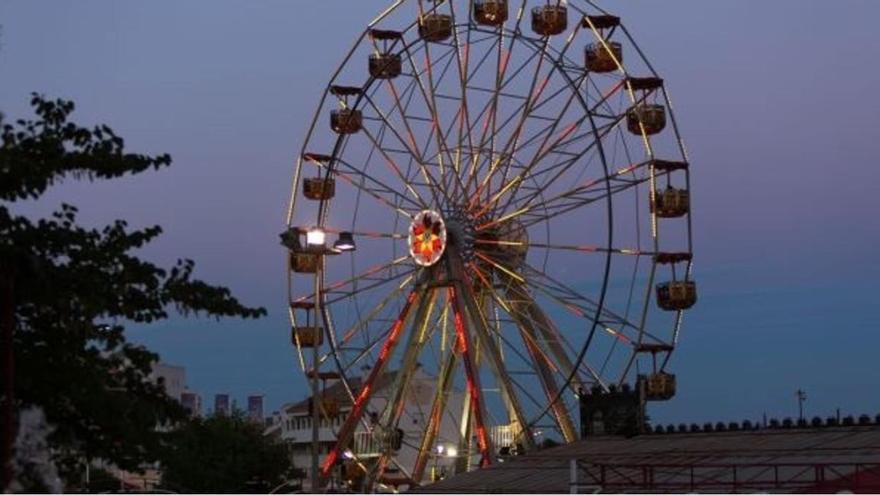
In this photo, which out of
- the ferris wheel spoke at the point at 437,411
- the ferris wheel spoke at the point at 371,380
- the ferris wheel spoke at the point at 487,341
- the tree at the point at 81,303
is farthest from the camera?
the ferris wheel spoke at the point at 371,380

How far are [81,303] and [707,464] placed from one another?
58.7ft

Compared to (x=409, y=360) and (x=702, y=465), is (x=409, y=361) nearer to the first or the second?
(x=409, y=360)

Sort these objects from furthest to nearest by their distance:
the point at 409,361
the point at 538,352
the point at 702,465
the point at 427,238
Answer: the point at 409,361
the point at 427,238
the point at 538,352
the point at 702,465

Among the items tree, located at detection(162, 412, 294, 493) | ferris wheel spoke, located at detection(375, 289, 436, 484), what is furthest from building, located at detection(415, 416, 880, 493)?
tree, located at detection(162, 412, 294, 493)

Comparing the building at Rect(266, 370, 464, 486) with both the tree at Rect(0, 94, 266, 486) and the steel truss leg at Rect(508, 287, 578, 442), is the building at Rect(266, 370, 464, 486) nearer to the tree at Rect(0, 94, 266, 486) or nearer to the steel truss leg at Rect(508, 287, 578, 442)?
the steel truss leg at Rect(508, 287, 578, 442)

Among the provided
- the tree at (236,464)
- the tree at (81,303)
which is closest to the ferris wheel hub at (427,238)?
the tree at (236,464)

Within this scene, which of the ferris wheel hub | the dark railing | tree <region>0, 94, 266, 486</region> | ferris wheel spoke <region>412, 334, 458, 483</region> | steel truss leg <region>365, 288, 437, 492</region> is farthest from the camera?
steel truss leg <region>365, 288, 437, 492</region>

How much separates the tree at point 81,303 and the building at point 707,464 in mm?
10853

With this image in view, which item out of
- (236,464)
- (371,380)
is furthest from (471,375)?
(236,464)

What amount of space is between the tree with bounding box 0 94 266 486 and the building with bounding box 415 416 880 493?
35.6ft

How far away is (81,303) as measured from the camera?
69.1 ft

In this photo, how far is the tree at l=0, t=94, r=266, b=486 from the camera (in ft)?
70.2

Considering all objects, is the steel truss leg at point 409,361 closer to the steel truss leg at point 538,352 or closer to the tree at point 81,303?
the steel truss leg at point 538,352

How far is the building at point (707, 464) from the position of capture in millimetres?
33906
